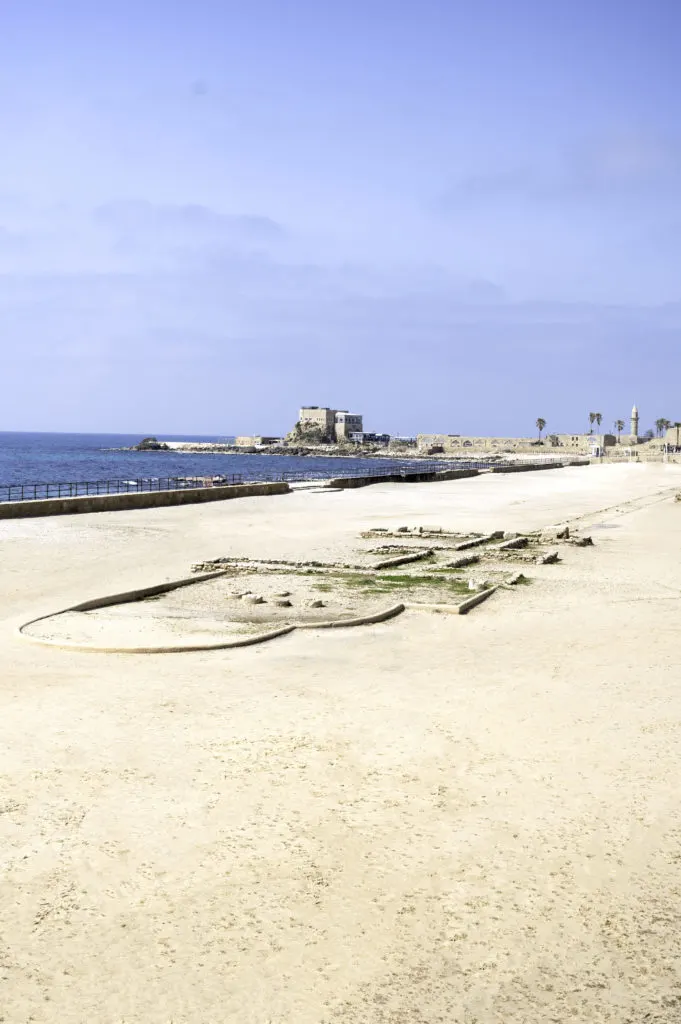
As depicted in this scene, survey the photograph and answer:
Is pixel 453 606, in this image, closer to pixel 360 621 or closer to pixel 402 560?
pixel 360 621

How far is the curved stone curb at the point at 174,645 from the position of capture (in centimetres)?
1466

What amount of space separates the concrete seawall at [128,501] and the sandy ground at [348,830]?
66.5 feet

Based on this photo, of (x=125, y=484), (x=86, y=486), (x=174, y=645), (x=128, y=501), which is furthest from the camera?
(x=86, y=486)

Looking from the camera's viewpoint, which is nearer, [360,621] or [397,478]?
[360,621]

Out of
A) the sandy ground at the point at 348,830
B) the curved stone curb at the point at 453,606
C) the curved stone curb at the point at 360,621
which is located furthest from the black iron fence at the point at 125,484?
the sandy ground at the point at 348,830

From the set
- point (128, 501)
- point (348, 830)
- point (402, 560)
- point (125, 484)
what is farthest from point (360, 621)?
point (125, 484)

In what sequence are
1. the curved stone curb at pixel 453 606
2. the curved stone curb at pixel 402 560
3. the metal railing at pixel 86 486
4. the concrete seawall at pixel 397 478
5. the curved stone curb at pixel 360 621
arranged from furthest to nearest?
the concrete seawall at pixel 397 478, the metal railing at pixel 86 486, the curved stone curb at pixel 402 560, the curved stone curb at pixel 453 606, the curved stone curb at pixel 360 621

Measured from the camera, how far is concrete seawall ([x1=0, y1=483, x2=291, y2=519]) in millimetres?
36156

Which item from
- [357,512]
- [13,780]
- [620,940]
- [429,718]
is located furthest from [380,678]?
[357,512]

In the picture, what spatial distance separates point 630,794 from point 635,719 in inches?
99.8

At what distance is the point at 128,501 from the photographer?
139 ft

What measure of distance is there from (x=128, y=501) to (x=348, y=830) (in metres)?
35.5

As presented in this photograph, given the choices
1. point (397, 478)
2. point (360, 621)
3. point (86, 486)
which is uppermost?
point (86, 486)

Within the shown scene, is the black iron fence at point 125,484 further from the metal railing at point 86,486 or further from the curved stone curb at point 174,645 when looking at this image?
the curved stone curb at point 174,645
